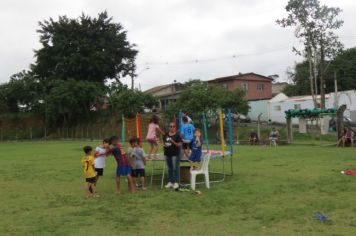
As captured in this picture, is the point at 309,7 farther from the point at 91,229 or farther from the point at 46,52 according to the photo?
the point at 91,229

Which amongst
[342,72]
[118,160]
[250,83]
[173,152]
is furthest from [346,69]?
[118,160]

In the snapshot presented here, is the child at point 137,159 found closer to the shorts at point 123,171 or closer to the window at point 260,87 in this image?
the shorts at point 123,171

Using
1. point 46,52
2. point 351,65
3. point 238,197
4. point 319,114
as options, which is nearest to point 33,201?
point 238,197

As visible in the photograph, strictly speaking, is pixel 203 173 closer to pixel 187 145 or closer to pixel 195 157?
pixel 195 157

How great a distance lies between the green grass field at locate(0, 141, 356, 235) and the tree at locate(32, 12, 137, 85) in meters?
44.3

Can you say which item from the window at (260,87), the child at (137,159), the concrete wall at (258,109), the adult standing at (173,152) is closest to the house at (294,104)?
the concrete wall at (258,109)

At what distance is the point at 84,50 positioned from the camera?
58.6 m

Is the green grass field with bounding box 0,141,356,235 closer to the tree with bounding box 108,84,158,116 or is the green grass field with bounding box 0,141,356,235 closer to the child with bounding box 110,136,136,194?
the child with bounding box 110,136,136,194

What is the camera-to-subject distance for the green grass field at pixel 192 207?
324 inches

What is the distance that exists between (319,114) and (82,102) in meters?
31.2

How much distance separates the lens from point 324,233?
7637 millimetres

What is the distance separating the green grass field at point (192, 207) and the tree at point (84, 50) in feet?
145

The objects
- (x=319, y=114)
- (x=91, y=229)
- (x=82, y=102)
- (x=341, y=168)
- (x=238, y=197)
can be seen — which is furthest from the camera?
(x=82, y=102)

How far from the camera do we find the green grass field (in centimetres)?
822
